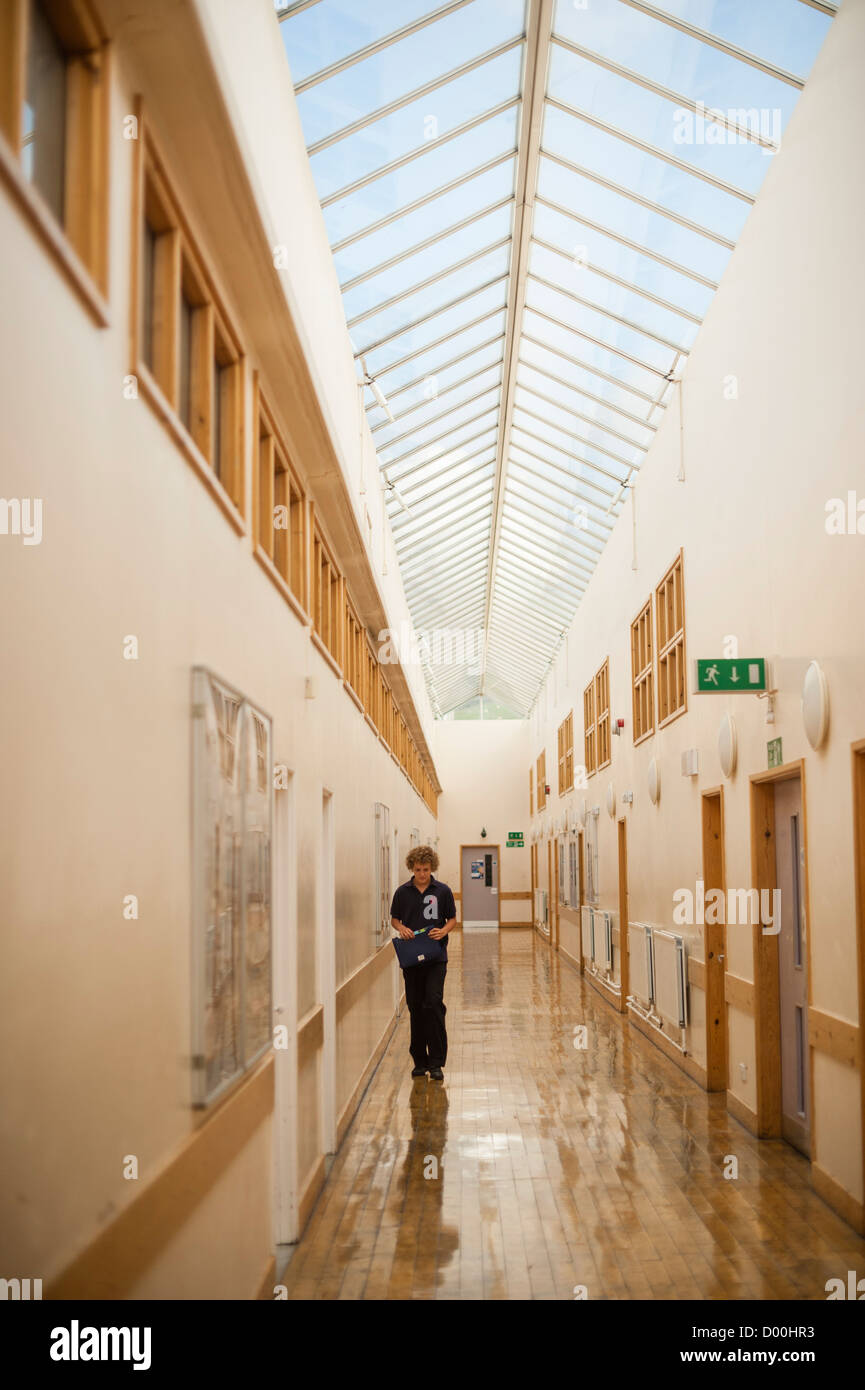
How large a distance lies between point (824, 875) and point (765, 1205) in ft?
4.80

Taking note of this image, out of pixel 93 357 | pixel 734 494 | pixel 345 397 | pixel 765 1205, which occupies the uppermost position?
pixel 345 397

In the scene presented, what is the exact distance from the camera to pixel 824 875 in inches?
206

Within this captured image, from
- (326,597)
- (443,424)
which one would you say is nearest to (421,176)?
(326,597)

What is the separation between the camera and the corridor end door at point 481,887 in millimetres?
30031

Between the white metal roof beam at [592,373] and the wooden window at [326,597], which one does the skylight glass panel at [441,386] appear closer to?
the white metal roof beam at [592,373]

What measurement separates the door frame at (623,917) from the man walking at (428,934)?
413 centimetres

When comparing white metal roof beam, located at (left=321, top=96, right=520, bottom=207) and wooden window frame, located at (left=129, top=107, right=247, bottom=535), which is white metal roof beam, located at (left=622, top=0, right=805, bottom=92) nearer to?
white metal roof beam, located at (left=321, top=96, right=520, bottom=207)

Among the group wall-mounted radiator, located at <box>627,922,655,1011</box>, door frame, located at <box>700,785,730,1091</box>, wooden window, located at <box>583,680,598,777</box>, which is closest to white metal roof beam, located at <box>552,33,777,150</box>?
door frame, located at <box>700,785,730,1091</box>

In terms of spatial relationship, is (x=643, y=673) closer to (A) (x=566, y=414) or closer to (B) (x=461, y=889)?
(A) (x=566, y=414)

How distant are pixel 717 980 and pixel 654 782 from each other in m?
2.54
